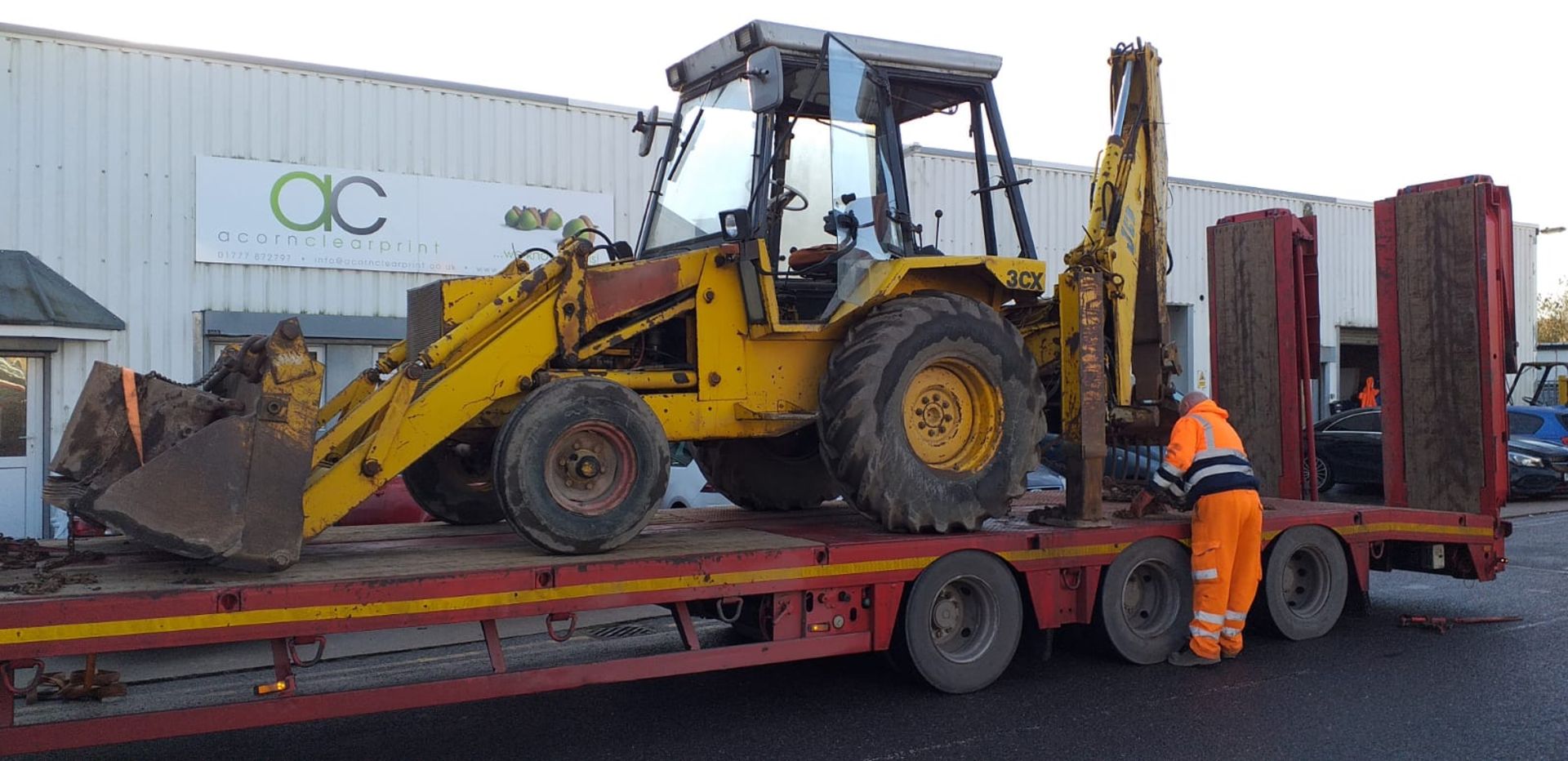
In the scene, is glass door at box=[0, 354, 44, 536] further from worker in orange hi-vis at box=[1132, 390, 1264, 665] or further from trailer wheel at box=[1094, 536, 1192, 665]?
worker in orange hi-vis at box=[1132, 390, 1264, 665]

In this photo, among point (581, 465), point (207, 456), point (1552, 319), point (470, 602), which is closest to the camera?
point (207, 456)

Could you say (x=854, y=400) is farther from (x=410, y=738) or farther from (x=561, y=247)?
(x=410, y=738)

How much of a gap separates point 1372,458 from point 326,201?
14.4 metres

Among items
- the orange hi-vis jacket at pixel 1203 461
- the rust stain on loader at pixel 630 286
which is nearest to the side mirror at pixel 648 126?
the rust stain on loader at pixel 630 286

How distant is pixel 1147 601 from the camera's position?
302 inches

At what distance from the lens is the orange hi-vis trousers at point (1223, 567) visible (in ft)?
24.3

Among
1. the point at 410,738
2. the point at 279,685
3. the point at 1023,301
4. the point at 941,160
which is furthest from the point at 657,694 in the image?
the point at 941,160

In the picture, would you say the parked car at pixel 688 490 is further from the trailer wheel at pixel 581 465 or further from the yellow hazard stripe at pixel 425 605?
the trailer wheel at pixel 581 465

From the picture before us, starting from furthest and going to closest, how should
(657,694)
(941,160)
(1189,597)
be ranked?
(941,160) → (1189,597) → (657,694)

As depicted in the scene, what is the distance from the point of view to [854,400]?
645 cm

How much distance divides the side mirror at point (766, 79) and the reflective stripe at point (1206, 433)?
10.9ft

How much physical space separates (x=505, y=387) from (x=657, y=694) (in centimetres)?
209

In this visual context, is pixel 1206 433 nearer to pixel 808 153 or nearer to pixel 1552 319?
pixel 808 153

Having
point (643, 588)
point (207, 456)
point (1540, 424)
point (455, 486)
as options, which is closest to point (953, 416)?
point (643, 588)
